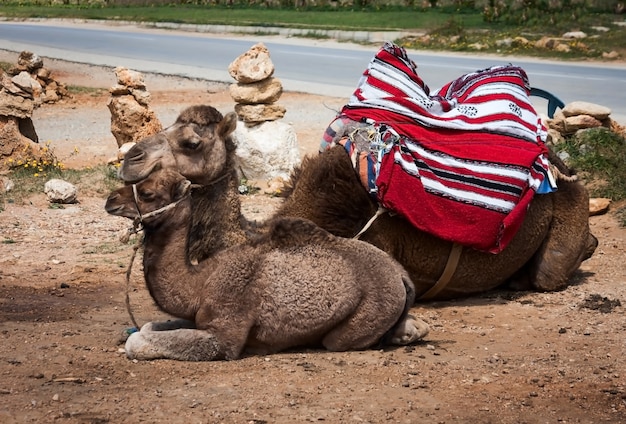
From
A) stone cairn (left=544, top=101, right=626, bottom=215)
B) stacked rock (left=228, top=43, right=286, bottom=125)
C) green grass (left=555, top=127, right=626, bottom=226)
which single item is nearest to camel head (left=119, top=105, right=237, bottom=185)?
green grass (left=555, top=127, right=626, bottom=226)

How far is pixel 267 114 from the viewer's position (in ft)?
40.7

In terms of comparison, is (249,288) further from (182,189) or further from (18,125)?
(18,125)

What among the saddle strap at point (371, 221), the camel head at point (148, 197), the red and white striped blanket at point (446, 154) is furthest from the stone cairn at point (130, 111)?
the camel head at point (148, 197)

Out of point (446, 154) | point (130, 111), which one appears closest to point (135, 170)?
point (446, 154)

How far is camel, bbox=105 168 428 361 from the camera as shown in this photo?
232 inches

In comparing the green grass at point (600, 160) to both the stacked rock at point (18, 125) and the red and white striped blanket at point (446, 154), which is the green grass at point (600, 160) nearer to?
the red and white striped blanket at point (446, 154)

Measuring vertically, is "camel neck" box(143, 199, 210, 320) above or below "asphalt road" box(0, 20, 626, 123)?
above

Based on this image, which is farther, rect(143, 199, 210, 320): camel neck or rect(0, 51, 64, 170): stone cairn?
rect(0, 51, 64, 170): stone cairn

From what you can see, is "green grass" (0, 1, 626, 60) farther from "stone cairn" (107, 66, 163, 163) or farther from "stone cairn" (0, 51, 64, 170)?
"stone cairn" (0, 51, 64, 170)

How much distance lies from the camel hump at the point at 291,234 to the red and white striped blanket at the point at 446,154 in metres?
0.89

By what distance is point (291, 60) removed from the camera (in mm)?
25547

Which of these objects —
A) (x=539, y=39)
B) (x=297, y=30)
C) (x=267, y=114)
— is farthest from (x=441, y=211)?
(x=297, y=30)

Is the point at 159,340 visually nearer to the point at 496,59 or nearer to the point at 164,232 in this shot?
the point at 164,232

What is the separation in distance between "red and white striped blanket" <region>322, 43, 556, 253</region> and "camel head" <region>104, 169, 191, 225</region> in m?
1.43
